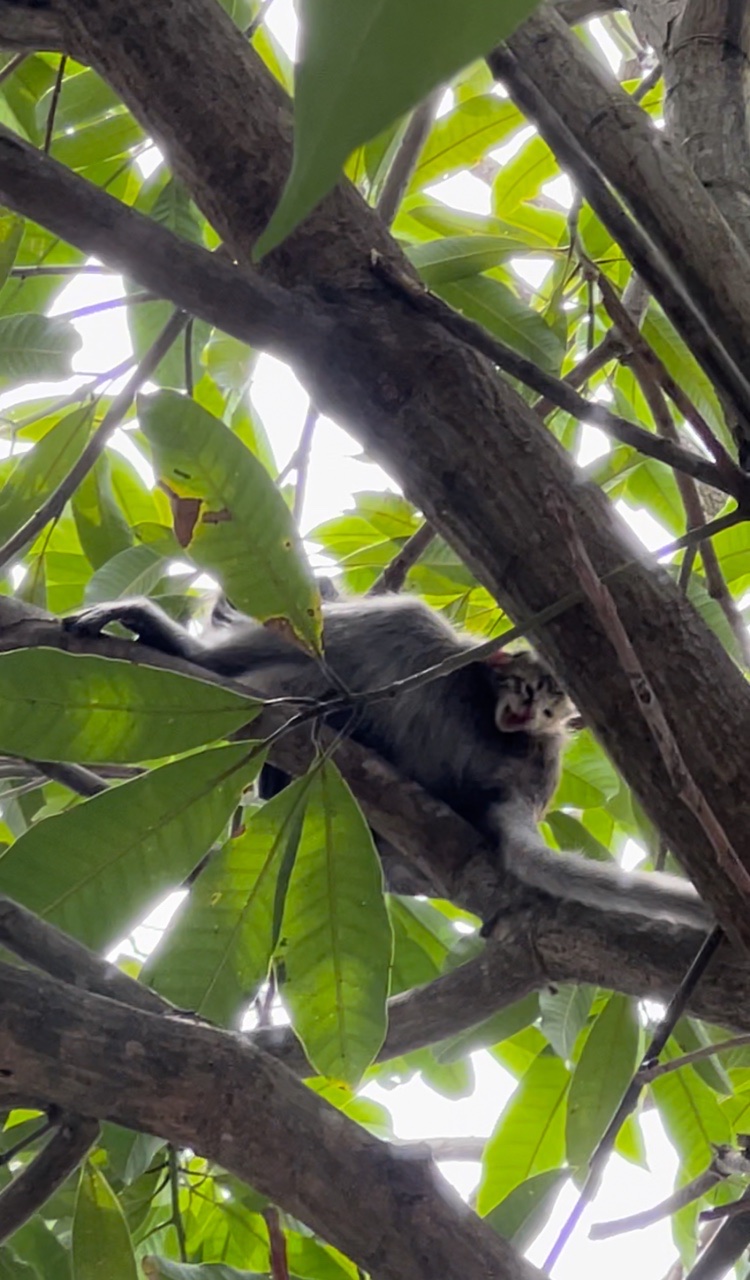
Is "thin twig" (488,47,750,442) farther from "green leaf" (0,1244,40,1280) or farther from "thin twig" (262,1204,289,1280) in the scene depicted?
"green leaf" (0,1244,40,1280)

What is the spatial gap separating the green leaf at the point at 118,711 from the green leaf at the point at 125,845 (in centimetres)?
4

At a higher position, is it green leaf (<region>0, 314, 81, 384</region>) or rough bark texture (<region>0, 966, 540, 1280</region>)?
green leaf (<region>0, 314, 81, 384</region>)

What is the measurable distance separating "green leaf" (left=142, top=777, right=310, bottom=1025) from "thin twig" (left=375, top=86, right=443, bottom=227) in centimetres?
91

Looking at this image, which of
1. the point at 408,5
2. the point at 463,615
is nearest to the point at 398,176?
the point at 463,615

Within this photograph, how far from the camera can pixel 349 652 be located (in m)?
2.38

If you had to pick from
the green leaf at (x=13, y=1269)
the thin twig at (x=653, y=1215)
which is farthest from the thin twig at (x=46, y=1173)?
the thin twig at (x=653, y=1215)

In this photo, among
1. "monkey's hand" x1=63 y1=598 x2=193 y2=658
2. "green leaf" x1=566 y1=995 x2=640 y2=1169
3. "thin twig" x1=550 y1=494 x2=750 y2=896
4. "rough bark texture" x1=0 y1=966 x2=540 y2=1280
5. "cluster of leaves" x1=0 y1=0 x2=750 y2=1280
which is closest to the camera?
"thin twig" x1=550 y1=494 x2=750 y2=896

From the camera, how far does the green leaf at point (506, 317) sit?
1.70m

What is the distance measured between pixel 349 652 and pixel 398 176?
0.89m

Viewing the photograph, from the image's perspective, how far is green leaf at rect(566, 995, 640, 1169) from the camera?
59.1 inches

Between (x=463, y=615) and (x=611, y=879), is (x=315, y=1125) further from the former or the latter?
(x=463, y=615)

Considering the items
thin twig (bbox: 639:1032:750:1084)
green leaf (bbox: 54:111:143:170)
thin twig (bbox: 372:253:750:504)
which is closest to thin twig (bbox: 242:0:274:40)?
green leaf (bbox: 54:111:143:170)

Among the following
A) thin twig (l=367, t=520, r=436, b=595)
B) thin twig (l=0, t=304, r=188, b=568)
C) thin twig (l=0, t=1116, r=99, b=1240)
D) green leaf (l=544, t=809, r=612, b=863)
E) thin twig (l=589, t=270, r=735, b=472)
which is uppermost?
thin twig (l=367, t=520, r=436, b=595)

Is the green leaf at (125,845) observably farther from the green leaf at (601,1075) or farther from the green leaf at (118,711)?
the green leaf at (601,1075)
